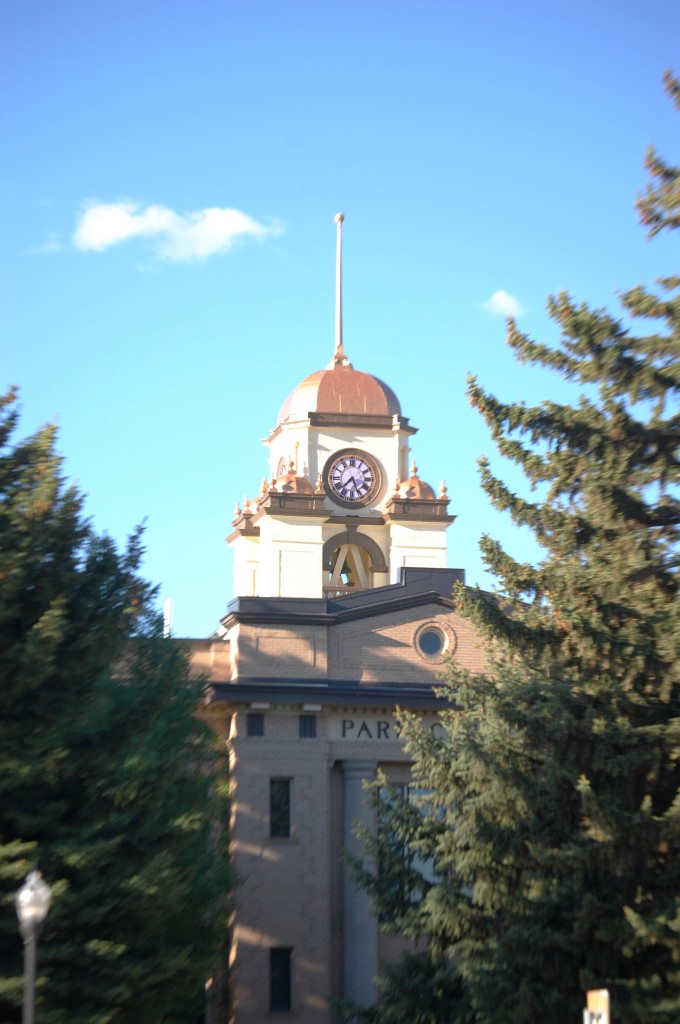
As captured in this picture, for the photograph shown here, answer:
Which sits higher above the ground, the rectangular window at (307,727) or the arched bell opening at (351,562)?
the arched bell opening at (351,562)

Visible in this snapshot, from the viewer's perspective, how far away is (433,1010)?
2617cm

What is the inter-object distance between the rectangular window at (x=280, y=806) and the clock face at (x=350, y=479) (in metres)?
12.7

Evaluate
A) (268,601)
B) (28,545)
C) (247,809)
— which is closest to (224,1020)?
(247,809)

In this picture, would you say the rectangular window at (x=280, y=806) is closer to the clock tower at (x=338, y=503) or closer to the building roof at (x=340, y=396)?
the clock tower at (x=338, y=503)

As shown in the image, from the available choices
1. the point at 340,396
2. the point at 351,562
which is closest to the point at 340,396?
the point at 340,396

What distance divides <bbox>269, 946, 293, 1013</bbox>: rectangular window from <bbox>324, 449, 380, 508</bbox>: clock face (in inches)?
621

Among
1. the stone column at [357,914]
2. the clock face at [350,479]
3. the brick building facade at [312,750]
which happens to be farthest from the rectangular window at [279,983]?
the clock face at [350,479]

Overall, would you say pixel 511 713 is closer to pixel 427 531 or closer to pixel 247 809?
pixel 247 809

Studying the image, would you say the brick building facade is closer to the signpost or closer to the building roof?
the building roof

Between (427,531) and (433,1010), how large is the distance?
23396 millimetres

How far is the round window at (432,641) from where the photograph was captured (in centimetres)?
3997

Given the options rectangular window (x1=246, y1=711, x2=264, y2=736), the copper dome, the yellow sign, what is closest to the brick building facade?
rectangular window (x1=246, y1=711, x2=264, y2=736)

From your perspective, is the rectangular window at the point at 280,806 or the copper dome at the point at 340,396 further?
the copper dome at the point at 340,396

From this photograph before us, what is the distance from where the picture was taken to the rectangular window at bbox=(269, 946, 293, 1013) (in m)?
37.3
